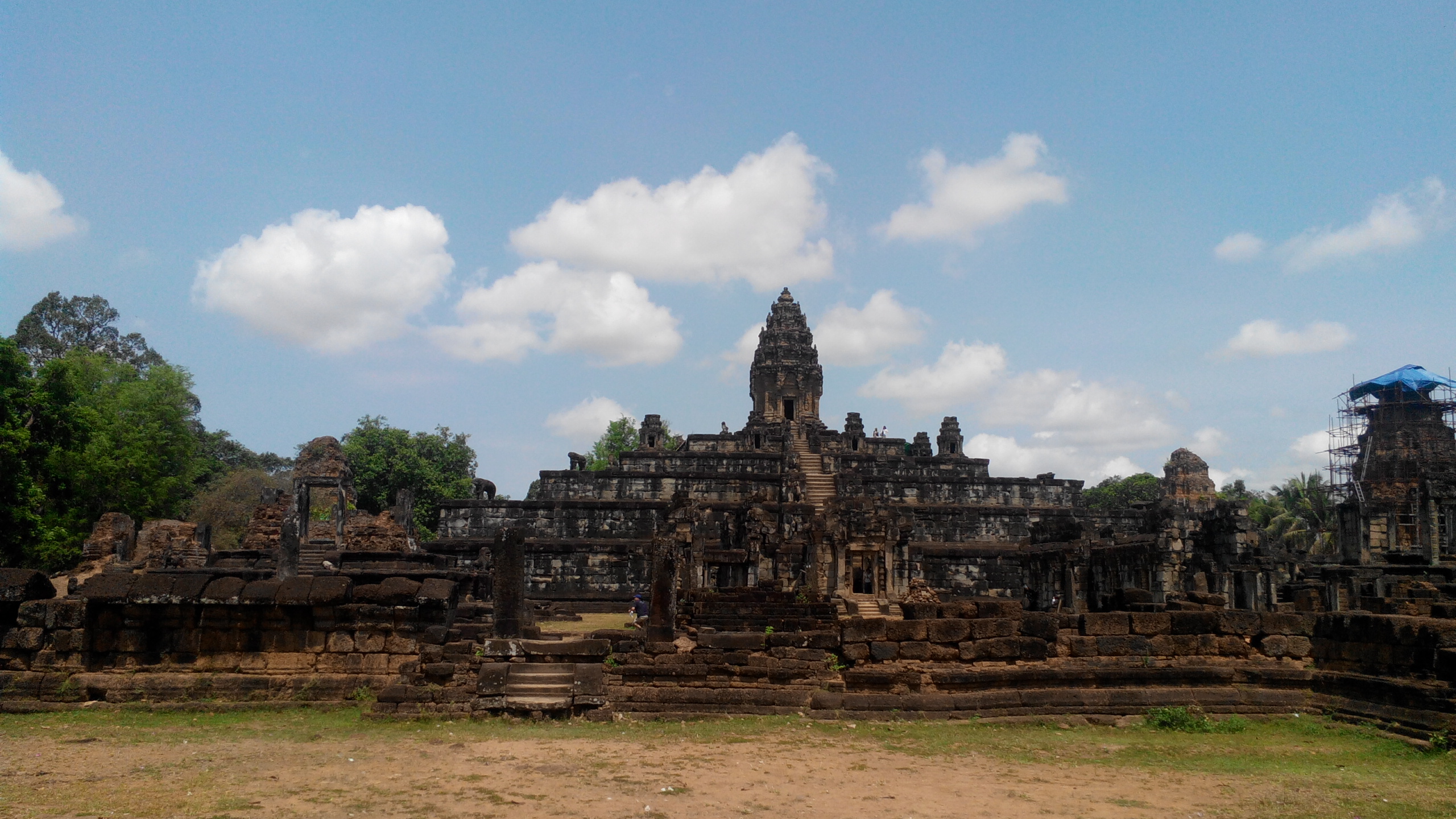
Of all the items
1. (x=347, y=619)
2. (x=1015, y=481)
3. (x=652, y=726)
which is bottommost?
(x=652, y=726)

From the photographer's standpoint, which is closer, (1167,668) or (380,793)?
(380,793)

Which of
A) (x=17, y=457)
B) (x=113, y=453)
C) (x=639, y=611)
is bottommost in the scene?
(x=639, y=611)

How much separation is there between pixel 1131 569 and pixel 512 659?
18011mm

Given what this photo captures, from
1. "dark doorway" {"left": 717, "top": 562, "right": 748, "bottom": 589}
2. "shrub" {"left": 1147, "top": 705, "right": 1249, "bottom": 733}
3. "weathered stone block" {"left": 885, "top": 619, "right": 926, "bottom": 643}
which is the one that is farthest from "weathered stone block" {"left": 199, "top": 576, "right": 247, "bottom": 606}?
"dark doorway" {"left": 717, "top": 562, "right": 748, "bottom": 589}

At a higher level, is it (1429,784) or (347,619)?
(347,619)

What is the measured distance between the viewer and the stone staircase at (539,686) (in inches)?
397

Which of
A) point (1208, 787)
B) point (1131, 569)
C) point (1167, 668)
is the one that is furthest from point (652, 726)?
point (1131, 569)

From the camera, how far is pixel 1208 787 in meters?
7.23

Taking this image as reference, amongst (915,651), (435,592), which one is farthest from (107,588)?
(915,651)

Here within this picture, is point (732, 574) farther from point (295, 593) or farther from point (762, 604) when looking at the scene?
point (295, 593)

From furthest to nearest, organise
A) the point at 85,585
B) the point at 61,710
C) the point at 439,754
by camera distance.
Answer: the point at 85,585
the point at 61,710
the point at 439,754

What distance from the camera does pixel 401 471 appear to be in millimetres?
49031

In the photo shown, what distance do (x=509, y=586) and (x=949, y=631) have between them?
18.4 feet

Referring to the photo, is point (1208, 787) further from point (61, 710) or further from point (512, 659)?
point (61, 710)
